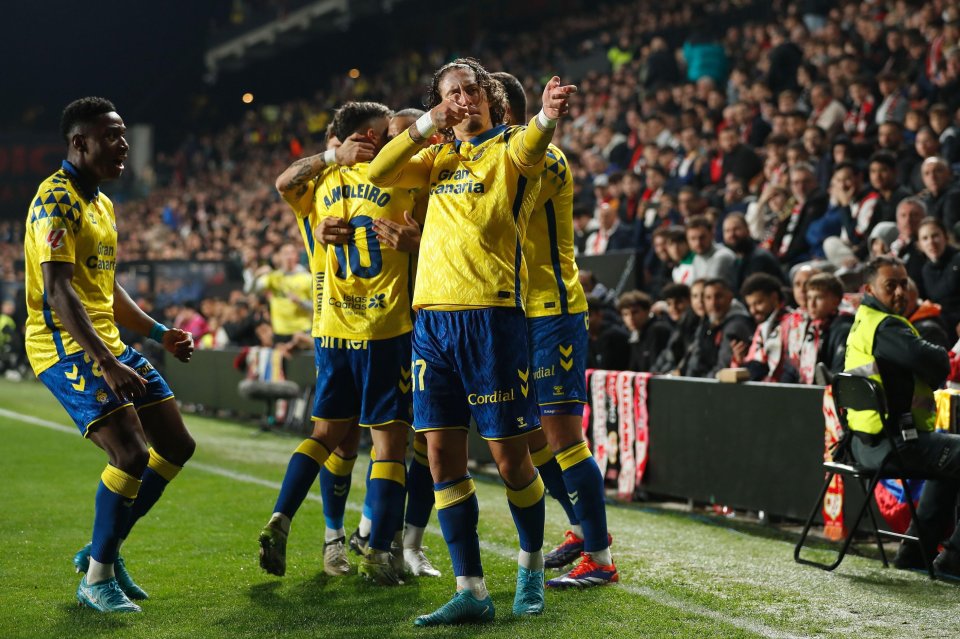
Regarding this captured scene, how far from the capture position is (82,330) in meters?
4.49

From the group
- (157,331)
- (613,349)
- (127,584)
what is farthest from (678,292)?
(127,584)

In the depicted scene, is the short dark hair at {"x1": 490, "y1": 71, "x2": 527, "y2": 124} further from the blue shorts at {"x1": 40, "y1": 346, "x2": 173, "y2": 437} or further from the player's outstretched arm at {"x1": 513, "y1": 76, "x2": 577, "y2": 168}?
the blue shorts at {"x1": 40, "y1": 346, "x2": 173, "y2": 437}

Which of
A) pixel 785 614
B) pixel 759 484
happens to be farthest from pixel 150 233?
pixel 785 614

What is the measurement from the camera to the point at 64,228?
4.63 m

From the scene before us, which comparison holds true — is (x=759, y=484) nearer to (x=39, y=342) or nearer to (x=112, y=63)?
(x=39, y=342)

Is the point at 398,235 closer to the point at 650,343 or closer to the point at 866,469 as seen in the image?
the point at 866,469

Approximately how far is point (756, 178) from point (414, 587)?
801 centimetres

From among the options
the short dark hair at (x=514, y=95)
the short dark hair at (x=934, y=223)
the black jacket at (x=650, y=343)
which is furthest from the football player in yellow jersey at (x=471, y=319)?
the black jacket at (x=650, y=343)

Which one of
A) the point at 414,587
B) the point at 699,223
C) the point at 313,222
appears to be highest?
the point at 699,223

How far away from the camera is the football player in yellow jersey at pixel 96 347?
4566 mm

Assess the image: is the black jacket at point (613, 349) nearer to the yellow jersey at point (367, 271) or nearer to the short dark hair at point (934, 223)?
the short dark hair at point (934, 223)

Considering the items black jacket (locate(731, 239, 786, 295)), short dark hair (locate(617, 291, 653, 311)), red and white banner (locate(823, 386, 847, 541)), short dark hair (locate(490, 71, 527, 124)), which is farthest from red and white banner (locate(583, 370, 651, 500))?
short dark hair (locate(490, 71, 527, 124))

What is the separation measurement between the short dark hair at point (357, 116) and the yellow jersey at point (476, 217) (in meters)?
0.84

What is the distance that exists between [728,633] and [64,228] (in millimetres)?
2977
